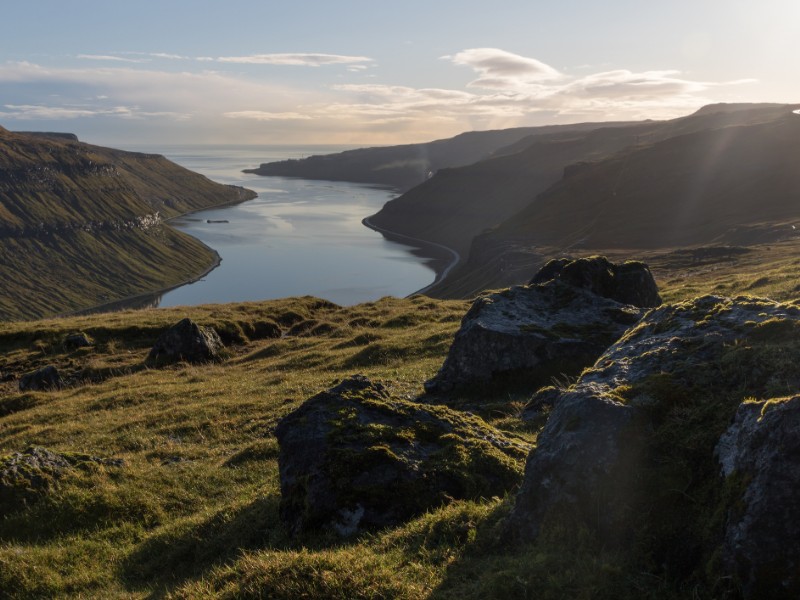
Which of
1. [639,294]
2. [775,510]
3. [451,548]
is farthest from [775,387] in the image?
[639,294]

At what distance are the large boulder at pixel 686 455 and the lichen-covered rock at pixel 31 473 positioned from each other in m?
11.8

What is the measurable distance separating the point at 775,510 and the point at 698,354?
3.78m

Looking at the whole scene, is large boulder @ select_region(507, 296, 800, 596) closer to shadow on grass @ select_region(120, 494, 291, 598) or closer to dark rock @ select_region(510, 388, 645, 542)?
dark rock @ select_region(510, 388, 645, 542)

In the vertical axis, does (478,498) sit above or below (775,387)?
below

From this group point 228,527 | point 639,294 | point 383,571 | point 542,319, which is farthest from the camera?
point 639,294

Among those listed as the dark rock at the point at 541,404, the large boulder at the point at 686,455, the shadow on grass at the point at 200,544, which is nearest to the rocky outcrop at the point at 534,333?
the dark rock at the point at 541,404

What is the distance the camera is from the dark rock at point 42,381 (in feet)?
127

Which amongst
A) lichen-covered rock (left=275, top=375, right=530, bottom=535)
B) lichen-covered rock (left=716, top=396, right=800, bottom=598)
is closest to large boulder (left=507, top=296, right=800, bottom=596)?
lichen-covered rock (left=716, top=396, right=800, bottom=598)

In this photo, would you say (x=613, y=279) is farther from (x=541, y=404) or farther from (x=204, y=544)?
(x=204, y=544)

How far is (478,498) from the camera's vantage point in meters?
10.7

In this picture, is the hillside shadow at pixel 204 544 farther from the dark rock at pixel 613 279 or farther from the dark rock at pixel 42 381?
the dark rock at pixel 42 381

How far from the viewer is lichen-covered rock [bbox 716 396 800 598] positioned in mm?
5992

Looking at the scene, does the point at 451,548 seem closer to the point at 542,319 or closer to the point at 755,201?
the point at 542,319

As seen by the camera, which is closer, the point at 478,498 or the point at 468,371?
the point at 478,498
